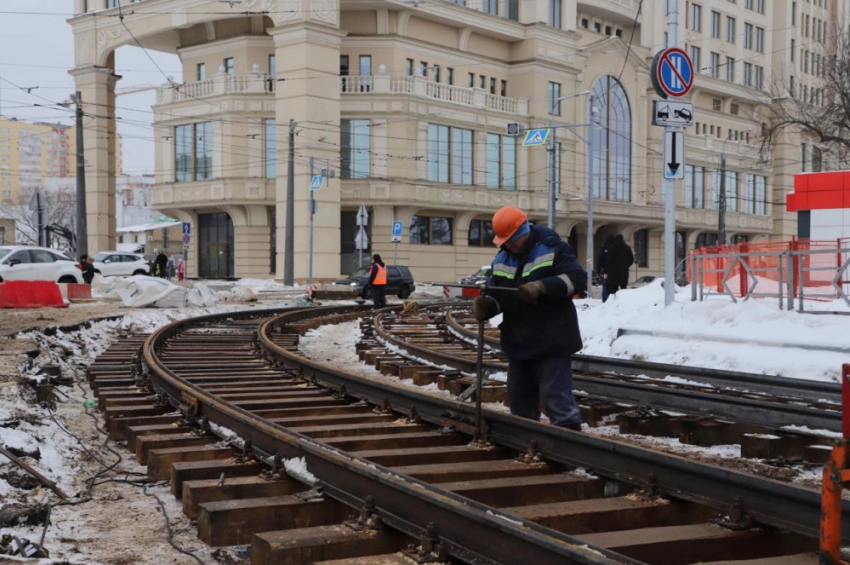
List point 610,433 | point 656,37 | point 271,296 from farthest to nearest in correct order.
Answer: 1. point 656,37
2. point 271,296
3. point 610,433

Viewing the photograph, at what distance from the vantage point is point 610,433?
778 centimetres

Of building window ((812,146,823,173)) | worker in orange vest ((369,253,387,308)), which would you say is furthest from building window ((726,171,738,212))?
worker in orange vest ((369,253,387,308))

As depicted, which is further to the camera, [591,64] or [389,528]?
[591,64]

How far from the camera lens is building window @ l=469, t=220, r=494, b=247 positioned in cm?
5023

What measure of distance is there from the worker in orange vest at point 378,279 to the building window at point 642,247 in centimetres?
3779

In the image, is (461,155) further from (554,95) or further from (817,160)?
(817,160)

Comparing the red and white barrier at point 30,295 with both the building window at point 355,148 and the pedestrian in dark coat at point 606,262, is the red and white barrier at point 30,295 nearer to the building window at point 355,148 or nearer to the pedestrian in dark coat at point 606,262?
the pedestrian in dark coat at point 606,262

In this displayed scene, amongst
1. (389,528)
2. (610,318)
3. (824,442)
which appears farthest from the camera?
(610,318)

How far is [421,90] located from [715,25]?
28481 millimetres

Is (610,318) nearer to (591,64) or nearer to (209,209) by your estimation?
(209,209)

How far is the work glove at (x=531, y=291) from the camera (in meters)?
5.58

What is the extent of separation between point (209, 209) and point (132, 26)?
9729mm

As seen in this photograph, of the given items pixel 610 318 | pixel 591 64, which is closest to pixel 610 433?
pixel 610 318

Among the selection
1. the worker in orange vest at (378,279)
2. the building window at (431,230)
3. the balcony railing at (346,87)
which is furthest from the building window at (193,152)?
the worker in orange vest at (378,279)
